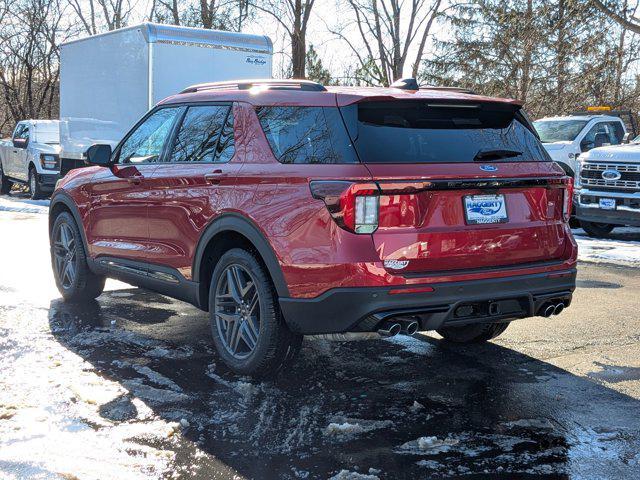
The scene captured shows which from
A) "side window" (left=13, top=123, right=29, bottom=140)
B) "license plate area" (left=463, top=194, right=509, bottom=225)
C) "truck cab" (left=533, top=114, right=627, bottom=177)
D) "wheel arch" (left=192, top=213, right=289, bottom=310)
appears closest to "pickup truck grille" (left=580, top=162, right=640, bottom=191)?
"truck cab" (left=533, top=114, right=627, bottom=177)

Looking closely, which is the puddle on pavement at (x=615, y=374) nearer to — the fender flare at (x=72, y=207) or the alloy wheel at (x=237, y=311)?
the alloy wheel at (x=237, y=311)

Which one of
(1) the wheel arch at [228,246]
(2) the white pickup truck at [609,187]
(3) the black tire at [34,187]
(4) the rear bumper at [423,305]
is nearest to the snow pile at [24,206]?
(3) the black tire at [34,187]

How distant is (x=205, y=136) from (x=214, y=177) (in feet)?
1.54

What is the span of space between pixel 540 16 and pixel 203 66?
1460 centimetres

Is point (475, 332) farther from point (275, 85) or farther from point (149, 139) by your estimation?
point (149, 139)

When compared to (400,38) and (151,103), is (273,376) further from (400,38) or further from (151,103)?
(400,38)

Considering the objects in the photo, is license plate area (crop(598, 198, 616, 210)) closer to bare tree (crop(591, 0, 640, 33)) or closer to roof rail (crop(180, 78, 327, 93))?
roof rail (crop(180, 78, 327, 93))

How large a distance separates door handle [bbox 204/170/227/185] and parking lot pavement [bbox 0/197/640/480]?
3.82ft

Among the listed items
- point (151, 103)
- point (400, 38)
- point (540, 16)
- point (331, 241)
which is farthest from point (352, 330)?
point (400, 38)

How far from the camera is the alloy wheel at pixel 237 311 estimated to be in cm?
502

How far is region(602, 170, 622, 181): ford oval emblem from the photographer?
12.9 m

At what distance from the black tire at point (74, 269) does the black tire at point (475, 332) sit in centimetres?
307

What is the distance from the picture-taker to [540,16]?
25.0 meters

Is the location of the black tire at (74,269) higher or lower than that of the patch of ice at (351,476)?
higher
